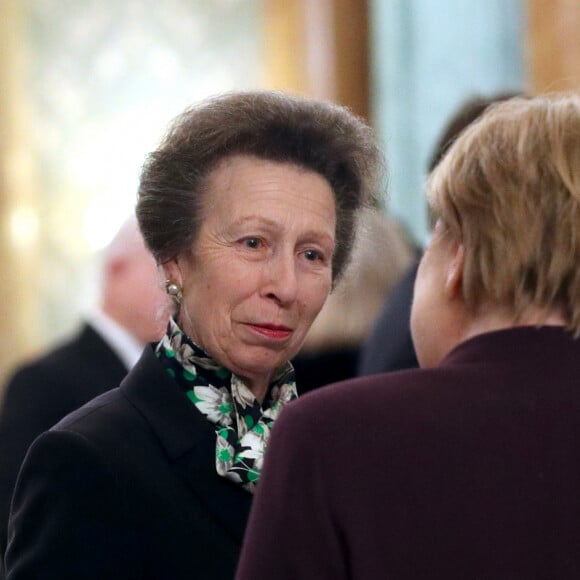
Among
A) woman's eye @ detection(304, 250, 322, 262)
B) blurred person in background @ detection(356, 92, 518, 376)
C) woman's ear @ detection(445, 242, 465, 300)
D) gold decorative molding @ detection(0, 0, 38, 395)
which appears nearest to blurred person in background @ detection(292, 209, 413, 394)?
blurred person in background @ detection(356, 92, 518, 376)

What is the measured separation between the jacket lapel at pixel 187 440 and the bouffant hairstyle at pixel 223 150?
254mm

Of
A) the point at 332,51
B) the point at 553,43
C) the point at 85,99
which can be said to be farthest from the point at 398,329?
the point at 85,99

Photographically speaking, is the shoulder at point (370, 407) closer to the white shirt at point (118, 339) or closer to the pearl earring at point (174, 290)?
the pearl earring at point (174, 290)

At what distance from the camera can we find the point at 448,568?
68.1 inches

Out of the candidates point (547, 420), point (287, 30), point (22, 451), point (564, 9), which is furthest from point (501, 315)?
point (287, 30)

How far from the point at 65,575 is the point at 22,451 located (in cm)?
85

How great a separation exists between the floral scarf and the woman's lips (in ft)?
0.32

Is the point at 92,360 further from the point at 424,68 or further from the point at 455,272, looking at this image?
the point at 424,68

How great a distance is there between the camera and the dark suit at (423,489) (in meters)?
1.73

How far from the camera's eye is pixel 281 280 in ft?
7.74

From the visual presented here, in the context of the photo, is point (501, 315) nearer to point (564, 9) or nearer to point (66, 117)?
point (564, 9)

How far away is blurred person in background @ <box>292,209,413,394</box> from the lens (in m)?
4.20

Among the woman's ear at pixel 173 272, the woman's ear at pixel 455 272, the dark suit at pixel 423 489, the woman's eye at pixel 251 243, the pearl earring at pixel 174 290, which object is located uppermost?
the woman's ear at pixel 455 272

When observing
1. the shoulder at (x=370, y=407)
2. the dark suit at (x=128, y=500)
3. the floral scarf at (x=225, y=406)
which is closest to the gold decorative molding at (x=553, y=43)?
the floral scarf at (x=225, y=406)
